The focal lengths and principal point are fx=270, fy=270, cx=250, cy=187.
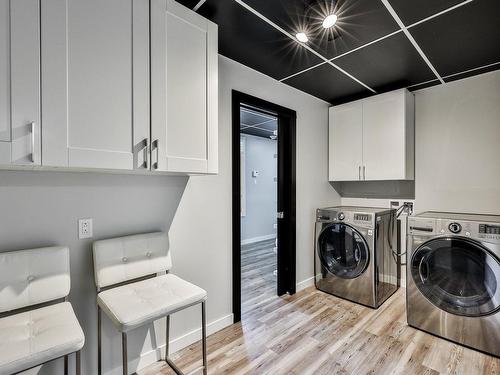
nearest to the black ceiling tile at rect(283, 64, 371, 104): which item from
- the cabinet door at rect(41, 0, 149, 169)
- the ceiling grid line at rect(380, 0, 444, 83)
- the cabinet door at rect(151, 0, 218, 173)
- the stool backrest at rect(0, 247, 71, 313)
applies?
→ the ceiling grid line at rect(380, 0, 444, 83)

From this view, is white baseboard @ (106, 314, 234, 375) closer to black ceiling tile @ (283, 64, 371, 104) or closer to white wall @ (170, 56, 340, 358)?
white wall @ (170, 56, 340, 358)

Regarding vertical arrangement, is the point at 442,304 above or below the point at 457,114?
below

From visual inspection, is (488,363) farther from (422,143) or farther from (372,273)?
(422,143)

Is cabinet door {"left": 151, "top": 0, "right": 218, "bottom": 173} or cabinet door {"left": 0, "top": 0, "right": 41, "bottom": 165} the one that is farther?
cabinet door {"left": 151, "top": 0, "right": 218, "bottom": 173}

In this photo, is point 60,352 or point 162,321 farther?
point 162,321

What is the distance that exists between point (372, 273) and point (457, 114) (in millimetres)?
1820

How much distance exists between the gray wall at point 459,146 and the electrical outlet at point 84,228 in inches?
123

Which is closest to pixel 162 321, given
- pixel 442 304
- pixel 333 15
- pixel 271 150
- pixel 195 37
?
pixel 195 37

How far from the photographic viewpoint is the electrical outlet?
1571 mm

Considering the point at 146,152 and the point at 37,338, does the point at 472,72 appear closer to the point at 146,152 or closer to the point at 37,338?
the point at 146,152

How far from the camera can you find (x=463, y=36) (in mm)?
1894

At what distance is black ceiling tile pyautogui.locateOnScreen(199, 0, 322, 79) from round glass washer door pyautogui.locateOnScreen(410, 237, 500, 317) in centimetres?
184

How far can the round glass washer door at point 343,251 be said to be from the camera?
2.68 meters

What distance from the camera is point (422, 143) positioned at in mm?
2943
